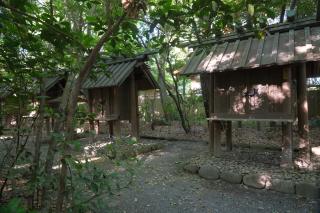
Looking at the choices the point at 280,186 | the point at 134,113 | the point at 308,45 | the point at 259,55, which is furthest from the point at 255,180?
the point at 134,113

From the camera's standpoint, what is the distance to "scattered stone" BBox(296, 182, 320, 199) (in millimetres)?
3596

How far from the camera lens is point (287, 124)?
455 centimetres

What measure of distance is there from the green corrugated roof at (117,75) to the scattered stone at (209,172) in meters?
3.68

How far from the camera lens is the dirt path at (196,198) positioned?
333 cm

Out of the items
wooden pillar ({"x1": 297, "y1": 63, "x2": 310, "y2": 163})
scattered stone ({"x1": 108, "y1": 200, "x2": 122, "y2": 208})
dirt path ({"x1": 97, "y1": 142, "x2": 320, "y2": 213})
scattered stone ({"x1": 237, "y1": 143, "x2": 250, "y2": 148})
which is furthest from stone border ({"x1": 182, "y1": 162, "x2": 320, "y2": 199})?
scattered stone ({"x1": 237, "y1": 143, "x2": 250, "y2": 148})

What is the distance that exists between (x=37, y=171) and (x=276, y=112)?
4.45 m

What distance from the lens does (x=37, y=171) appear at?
211 cm

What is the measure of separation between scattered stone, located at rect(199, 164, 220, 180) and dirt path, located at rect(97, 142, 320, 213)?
5.5 inches

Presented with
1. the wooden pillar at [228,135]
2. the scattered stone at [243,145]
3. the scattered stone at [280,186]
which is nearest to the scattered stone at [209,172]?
the scattered stone at [280,186]

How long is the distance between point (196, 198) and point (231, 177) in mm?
1108

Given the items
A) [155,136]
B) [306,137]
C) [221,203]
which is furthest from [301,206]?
[155,136]

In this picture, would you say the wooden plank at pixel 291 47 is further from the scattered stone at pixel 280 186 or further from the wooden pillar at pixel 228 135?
the wooden pillar at pixel 228 135

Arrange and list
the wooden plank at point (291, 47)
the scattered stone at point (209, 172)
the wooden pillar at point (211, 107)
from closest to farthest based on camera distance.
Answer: the wooden plank at point (291, 47) < the scattered stone at point (209, 172) < the wooden pillar at point (211, 107)

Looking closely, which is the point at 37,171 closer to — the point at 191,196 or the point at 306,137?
the point at 191,196
